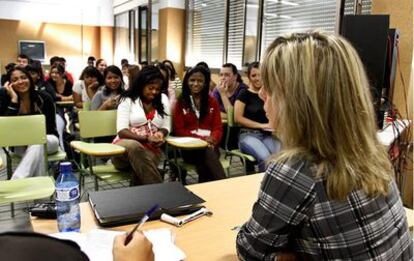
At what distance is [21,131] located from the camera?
9.09 ft

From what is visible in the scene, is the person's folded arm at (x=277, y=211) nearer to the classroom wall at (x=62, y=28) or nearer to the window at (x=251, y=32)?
the window at (x=251, y=32)

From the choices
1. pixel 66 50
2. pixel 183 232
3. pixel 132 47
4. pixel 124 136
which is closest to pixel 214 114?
pixel 124 136

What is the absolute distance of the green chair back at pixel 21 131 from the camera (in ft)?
8.96

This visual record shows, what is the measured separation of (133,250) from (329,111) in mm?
542

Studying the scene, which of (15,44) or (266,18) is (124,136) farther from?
(15,44)

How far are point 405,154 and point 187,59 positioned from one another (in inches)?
188

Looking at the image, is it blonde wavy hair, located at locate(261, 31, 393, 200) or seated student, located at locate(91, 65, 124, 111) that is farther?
seated student, located at locate(91, 65, 124, 111)

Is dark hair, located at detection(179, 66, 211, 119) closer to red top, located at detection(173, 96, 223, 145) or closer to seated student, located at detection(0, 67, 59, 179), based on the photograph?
red top, located at detection(173, 96, 223, 145)

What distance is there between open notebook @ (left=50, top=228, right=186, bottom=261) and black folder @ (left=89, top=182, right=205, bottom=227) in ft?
0.29

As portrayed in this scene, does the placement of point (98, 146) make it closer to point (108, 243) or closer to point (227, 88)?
point (108, 243)

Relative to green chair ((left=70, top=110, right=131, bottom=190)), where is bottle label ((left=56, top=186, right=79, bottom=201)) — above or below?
above

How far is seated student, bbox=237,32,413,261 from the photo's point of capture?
0.88 m

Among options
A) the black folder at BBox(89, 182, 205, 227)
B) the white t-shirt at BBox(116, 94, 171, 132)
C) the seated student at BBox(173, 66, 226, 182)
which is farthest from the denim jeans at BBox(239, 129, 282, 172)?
the black folder at BBox(89, 182, 205, 227)

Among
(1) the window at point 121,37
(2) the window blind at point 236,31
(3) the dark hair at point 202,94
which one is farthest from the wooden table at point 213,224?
(1) the window at point 121,37
